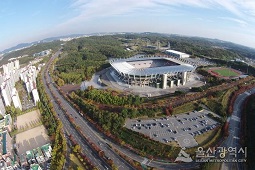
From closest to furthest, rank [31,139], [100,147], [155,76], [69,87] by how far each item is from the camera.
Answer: [100,147]
[31,139]
[155,76]
[69,87]

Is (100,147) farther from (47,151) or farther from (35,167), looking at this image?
(35,167)

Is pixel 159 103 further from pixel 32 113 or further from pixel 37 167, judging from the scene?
pixel 32 113

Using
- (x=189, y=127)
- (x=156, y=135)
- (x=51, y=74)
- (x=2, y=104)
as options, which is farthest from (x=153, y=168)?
(x=51, y=74)

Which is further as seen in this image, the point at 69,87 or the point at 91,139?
the point at 69,87

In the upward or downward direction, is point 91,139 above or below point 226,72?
below

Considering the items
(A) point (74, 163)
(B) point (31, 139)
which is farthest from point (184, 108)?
(B) point (31, 139)

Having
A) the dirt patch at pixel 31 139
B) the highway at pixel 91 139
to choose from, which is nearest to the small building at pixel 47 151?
the dirt patch at pixel 31 139
